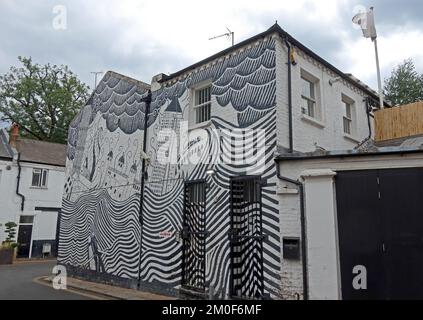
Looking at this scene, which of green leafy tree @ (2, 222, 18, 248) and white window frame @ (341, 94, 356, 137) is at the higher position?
white window frame @ (341, 94, 356, 137)

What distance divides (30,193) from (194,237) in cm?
1754

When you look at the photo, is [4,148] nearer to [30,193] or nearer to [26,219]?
[30,193]

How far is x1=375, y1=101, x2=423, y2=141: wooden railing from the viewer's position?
11.0 metres

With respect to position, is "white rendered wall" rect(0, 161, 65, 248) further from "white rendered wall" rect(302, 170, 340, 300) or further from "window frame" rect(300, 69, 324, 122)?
"white rendered wall" rect(302, 170, 340, 300)

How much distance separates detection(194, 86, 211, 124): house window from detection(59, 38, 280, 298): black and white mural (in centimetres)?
27

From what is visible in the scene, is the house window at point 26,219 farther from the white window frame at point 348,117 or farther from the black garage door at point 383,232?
the black garage door at point 383,232

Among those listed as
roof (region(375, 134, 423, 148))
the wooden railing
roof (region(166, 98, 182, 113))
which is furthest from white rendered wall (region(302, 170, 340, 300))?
the wooden railing

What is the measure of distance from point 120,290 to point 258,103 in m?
7.01

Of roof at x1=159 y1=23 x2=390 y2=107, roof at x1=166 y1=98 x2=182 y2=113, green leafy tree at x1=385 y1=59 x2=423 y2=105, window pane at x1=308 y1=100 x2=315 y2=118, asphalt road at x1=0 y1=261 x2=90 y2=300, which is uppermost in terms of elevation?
green leafy tree at x1=385 y1=59 x2=423 y2=105

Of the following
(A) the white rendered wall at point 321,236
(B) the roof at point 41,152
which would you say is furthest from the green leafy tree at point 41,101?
(A) the white rendered wall at point 321,236

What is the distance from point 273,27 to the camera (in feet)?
28.4

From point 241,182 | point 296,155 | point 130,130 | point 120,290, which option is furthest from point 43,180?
point 296,155

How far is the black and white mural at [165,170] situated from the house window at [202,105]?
10.5 inches

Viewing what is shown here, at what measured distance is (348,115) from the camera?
37.5ft
